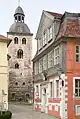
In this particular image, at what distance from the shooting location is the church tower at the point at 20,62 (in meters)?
79.4

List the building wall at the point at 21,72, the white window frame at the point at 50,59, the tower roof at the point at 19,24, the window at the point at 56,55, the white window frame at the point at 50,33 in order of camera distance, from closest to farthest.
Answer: the window at the point at 56,55 → the white window frame at the point at 50,59 → the white window frame at the point at 50,33 → the building wall at the point at 21,72 → the tower roof at the point at 19,24

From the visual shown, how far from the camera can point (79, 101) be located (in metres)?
26.2

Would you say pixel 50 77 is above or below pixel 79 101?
above

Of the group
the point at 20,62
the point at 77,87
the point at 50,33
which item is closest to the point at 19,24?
the point at 20,62

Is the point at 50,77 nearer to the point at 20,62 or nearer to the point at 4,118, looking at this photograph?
the point at 4,118

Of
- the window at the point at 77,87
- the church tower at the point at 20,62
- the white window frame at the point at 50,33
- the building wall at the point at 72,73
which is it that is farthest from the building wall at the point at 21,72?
the building wall at the point at 72,73

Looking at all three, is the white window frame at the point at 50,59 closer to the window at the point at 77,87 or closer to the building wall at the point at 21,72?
the window at the point at 77,87

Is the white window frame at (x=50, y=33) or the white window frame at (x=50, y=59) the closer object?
the white window frame at (x=50, y=59)

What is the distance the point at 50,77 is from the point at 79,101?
5411 mm

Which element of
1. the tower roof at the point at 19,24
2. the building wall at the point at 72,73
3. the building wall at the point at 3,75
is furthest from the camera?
the tower roof at the point at 19,24

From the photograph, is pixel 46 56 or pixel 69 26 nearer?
pixel 69 26

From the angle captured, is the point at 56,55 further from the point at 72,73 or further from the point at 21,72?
the point at 21,72

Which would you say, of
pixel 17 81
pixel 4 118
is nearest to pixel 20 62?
pixel 17 81

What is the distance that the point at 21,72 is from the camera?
268ft
